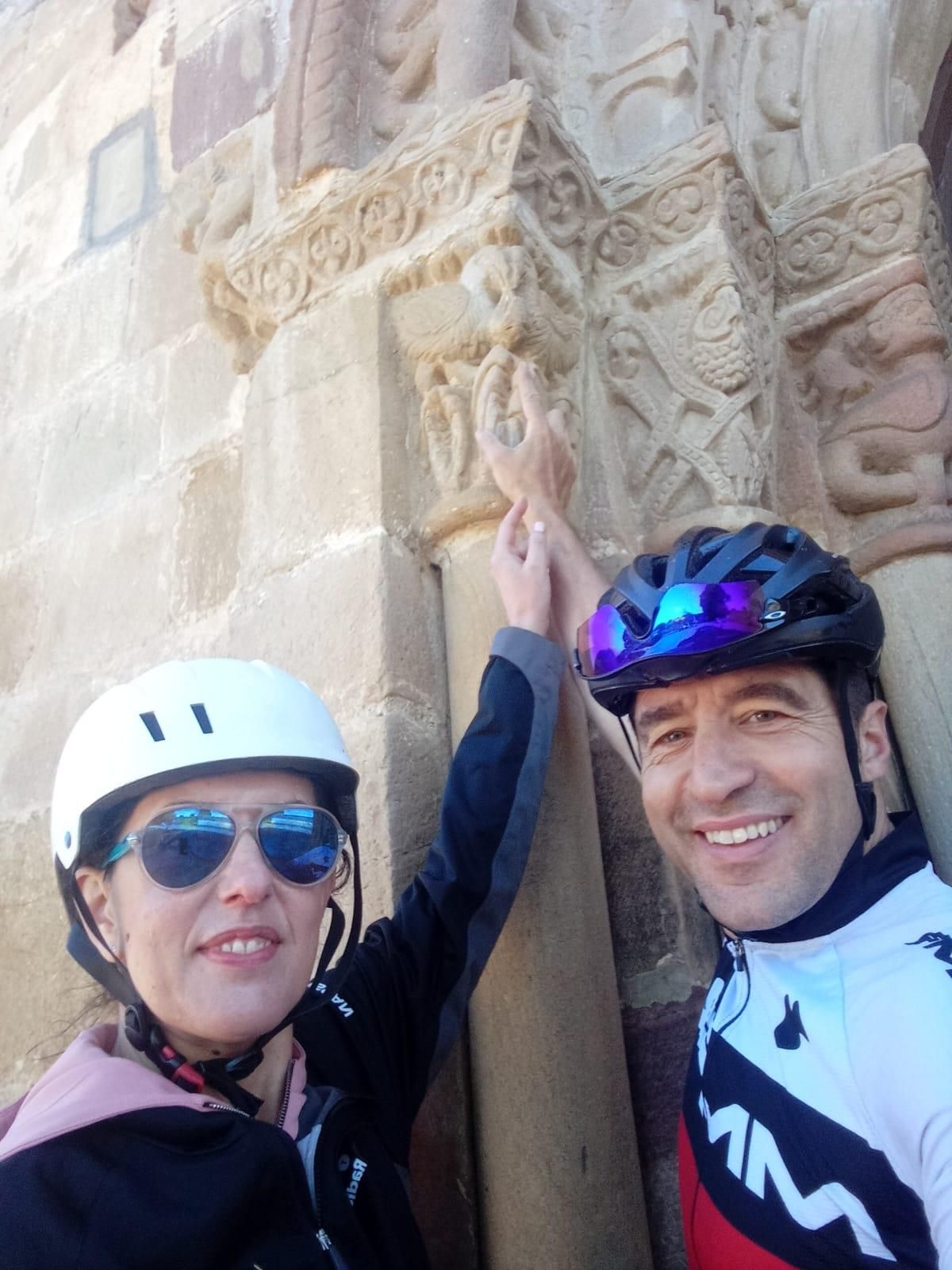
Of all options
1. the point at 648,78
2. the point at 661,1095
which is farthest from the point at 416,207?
the point at 661,1095

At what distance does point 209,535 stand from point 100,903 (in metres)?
1.32

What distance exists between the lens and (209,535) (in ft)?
7.82

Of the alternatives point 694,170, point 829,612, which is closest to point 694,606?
point 829,612

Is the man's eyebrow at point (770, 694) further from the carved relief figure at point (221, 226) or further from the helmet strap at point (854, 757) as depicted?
the carved relief figure at point (221, 226)

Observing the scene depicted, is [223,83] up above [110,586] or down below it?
above

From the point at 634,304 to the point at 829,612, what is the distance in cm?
110

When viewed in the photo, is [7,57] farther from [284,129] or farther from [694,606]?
[694,606]

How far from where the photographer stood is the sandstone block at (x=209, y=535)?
7.56ft

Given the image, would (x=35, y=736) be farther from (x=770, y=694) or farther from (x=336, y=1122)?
(x=770, y=694)

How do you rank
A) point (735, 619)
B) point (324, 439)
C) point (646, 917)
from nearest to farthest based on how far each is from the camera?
point (735, 619) → point (646, 917) → point (324, 439)

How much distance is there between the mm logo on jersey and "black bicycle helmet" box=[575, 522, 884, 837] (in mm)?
374

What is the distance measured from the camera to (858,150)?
2.36m

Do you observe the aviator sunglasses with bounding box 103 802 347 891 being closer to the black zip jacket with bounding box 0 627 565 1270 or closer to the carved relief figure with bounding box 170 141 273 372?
the black zip jacket with bounding box 0 627 565 1270

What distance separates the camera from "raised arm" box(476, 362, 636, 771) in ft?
5.46
